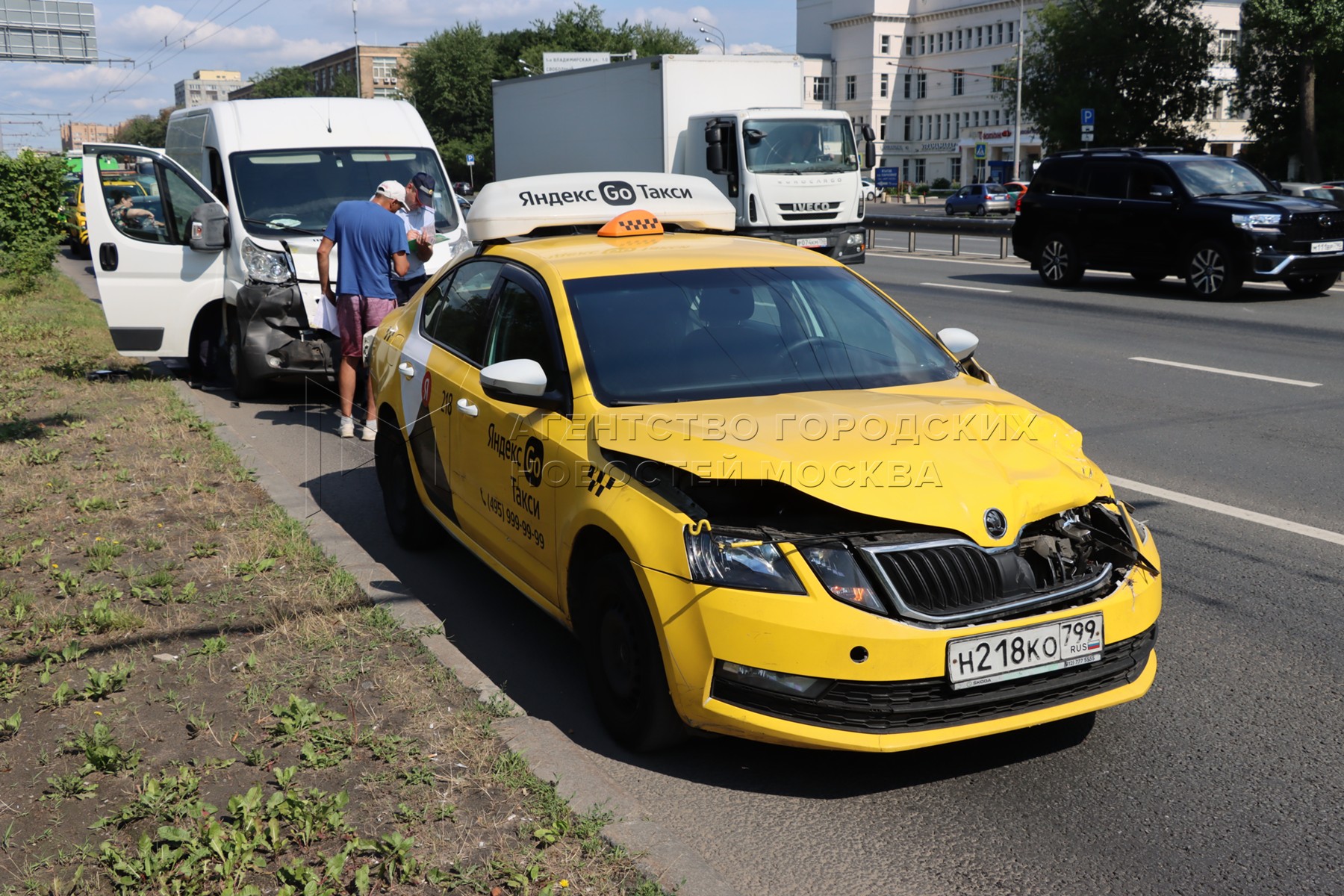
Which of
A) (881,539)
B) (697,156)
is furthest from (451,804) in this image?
(697,156)

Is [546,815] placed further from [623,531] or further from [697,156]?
[697,156]

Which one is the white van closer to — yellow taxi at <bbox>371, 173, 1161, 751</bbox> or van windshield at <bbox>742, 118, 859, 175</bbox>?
yellow taxi at <bbox>371, 173, 1161, 751</bbox>

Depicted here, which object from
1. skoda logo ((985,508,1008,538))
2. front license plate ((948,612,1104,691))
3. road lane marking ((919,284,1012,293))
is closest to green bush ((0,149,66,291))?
road lane marking ((919,284,1012,293))

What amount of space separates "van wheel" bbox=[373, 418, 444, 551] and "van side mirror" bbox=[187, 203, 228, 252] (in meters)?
4.52

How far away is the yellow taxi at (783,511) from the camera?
354 cm

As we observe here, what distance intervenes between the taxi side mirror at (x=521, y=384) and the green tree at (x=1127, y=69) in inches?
2074

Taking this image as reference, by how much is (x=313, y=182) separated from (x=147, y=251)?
1.54m

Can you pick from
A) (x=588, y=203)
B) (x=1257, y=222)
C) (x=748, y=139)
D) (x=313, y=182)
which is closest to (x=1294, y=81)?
(x=748, y=139)

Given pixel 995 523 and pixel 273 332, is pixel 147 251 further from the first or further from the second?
pixel 995 523

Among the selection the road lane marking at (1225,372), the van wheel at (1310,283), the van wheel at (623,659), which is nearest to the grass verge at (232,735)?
the van wheel at (623,659)

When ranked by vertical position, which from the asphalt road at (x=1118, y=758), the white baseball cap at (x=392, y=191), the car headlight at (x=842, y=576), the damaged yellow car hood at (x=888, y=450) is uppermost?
the white baseball cap at (x=392, y=191)

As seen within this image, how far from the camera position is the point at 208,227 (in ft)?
33.6

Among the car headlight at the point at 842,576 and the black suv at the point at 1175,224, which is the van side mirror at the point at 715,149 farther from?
the car headlight at the point at 842,576

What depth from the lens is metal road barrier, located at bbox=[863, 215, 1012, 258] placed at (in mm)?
26234
